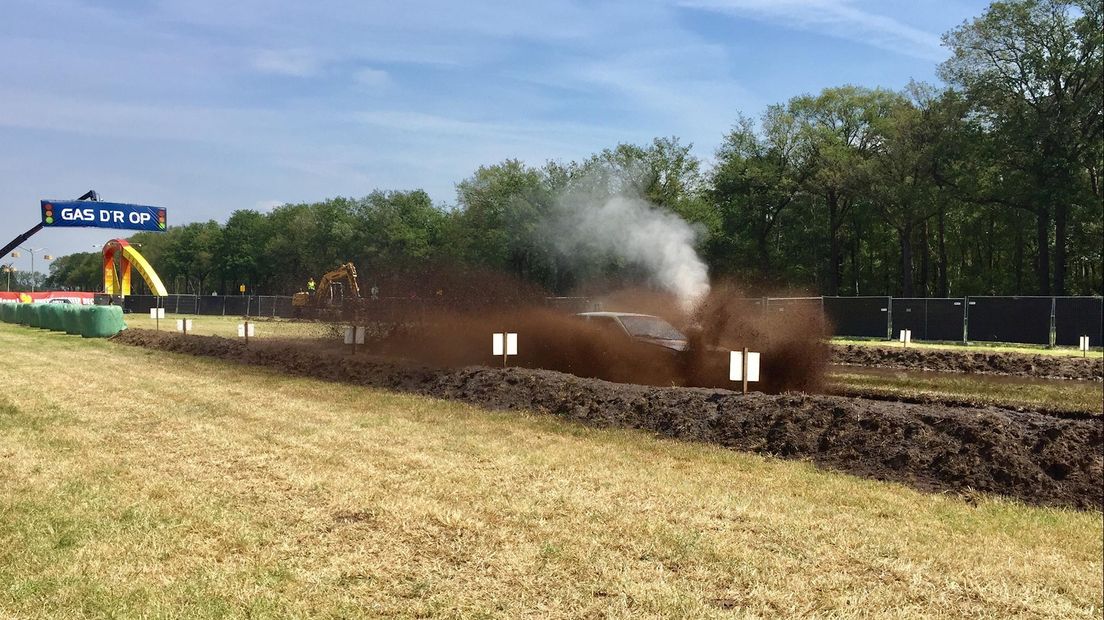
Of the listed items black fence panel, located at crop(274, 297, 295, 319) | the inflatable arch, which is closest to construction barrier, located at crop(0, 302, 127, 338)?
black fence panel, located at crop(274, 297, 295, 319)

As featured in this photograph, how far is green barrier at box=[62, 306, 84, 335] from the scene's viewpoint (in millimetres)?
28672

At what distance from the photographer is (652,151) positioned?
59500 millimetres

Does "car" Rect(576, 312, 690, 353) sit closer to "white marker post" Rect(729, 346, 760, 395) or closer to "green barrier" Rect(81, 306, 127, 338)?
"white marker post" Rect(729, 346, 760, 395)

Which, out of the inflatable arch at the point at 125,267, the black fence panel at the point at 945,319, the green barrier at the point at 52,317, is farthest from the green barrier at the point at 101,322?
the inflatable arch at the point at 125,267

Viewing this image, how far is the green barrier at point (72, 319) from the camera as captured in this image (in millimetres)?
28672

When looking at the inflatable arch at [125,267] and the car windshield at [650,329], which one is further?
the inflatable arch at [125,267]

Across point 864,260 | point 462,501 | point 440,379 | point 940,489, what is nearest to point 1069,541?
point 940,489

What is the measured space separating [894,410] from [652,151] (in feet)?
173

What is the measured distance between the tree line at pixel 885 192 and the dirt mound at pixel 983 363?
465 inches

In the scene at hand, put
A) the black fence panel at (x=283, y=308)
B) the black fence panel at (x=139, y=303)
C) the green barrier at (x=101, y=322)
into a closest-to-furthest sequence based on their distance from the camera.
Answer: the green barrier at (x=101, y=322)
the black fence panel at (x=283, y=308)
the black fence panel at (x=139, y=303)

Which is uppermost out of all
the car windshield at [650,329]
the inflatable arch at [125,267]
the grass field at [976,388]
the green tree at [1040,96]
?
the green tree at [1040,96]

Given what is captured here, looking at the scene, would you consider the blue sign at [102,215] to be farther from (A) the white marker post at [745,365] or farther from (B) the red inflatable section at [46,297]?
(A) the white marker post at [745,365]

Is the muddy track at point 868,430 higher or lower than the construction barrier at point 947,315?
lower

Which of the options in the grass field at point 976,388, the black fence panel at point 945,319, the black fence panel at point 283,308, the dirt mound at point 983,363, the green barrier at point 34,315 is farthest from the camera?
the black fence panel at point 283,308
